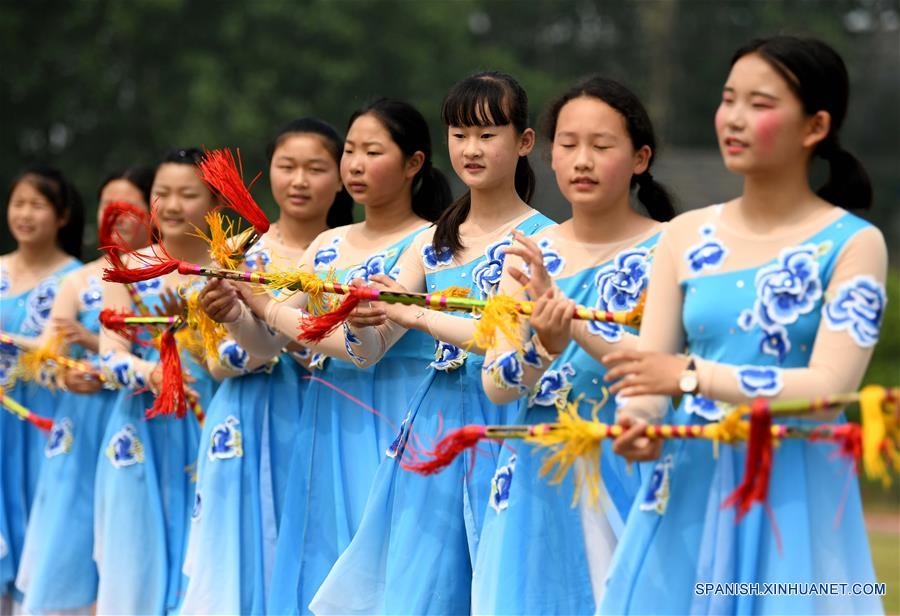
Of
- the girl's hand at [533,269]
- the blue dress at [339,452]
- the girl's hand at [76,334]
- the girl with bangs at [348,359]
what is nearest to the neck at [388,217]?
the girl with bangs at [348,359]

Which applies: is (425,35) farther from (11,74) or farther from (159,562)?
(159,562)

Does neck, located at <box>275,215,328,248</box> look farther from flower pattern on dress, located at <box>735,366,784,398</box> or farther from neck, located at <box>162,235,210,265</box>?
flower pattern on dress, located at <box>735,366,784,398</box>

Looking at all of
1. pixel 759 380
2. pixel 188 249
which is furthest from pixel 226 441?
pixel 759 380

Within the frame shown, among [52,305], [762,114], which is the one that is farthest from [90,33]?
[762,114]

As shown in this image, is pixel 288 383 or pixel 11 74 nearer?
pixel 288 383

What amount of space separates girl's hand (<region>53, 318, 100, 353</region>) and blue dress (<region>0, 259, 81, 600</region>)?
405 millimetres

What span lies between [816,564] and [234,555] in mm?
2661

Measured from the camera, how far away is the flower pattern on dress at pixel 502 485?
13.8 ft

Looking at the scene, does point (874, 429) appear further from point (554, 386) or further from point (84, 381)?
point (84, 381)

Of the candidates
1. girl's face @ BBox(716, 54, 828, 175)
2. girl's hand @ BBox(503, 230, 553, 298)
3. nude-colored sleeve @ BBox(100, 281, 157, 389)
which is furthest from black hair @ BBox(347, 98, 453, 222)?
girl's face @ BBox(716, 54, 828, 175)

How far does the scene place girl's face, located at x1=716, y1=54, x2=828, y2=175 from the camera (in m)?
3.42

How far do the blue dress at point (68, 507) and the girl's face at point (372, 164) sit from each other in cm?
187

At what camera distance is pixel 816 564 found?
339 centimetres

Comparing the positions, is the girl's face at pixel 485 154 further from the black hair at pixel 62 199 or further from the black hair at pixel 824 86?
the black hair at pixel 62 199
